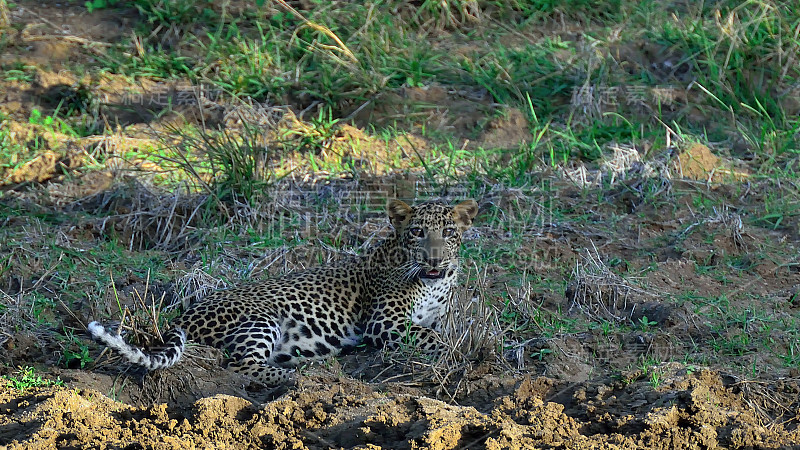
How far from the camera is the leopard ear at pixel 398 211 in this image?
7.53 m

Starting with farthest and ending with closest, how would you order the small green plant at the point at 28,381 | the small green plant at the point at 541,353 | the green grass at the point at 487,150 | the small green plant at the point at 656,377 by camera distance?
the green grass at the point at 487,150
the small green plant at the point at 541,353
the small green plant at the point at 28,381
the small green plant at the point at 656,377

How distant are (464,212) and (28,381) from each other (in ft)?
10.4

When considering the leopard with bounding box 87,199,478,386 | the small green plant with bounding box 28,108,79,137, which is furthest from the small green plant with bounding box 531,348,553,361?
the small green plant with bounding box 28,108,79,137

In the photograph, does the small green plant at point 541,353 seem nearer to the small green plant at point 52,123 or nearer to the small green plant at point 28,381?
the small green plant at point 28,381

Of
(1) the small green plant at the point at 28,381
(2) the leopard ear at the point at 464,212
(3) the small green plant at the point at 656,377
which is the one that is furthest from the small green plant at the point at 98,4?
(3) the small green plant at the point at 656,377

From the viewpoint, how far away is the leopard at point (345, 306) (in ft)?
22.3

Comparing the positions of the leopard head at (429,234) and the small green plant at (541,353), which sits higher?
the leopard head at (429,234)

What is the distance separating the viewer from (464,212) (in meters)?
7.66

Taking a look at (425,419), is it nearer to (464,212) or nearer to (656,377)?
(656,377)

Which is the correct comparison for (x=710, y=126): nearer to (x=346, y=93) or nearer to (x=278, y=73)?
(x=346, y=93)

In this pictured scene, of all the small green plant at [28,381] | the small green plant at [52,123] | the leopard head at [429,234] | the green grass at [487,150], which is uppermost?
the small green plant at [28,381]

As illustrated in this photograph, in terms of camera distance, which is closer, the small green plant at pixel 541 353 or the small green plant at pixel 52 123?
the small green plant at pixel 541 353

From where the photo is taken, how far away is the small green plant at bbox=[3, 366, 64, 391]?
5.93 meters

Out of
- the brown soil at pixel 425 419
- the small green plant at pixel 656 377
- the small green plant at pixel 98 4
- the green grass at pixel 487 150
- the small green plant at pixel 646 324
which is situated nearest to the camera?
the brown soil at pixel 425 419
